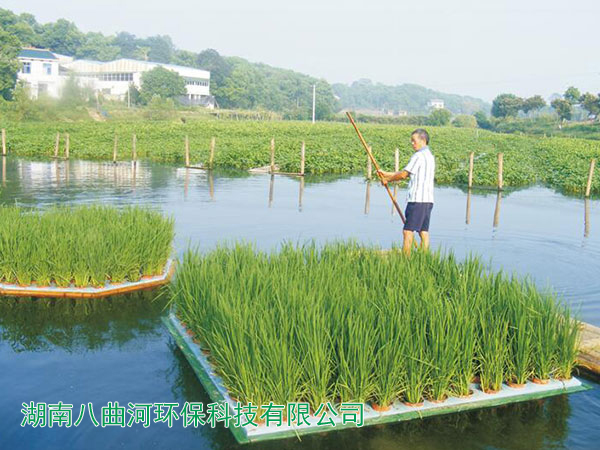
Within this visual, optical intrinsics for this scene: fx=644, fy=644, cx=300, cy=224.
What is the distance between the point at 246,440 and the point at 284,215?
13.0 m

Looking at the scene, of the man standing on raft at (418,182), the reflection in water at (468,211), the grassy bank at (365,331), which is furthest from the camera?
the reflection in water at (468,211)

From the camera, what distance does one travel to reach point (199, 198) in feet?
69.8

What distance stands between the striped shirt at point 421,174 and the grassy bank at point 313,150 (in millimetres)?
20121

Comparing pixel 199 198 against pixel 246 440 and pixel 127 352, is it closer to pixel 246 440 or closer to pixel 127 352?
pixel 127 352

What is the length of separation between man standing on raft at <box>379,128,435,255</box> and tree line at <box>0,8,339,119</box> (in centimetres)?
8638

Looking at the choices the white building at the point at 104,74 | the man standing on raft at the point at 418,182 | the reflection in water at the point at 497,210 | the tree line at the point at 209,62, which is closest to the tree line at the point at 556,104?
the tree line at the point at 209,62

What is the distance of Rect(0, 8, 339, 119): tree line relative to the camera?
102562 mm

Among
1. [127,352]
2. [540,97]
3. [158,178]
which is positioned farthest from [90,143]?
[540,97]

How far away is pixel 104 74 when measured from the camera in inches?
3546

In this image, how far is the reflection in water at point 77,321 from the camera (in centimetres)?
780

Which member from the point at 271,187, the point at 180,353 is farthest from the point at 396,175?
the point at 271,187

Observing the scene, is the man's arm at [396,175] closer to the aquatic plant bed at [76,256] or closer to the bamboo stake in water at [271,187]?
the aquatic plant bed at [76,256]

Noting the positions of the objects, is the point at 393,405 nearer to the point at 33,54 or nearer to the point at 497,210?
the point at 497,210

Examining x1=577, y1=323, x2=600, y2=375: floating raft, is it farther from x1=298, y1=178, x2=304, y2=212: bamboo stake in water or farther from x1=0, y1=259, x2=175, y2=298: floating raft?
x1=298, y1=178, x2=304, y2=212: bamboo stake in water
